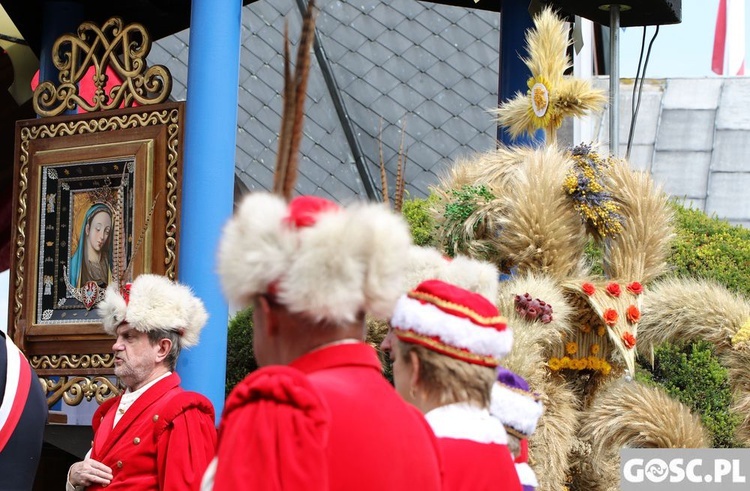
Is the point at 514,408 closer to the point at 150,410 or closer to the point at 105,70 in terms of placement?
the point at 150,410

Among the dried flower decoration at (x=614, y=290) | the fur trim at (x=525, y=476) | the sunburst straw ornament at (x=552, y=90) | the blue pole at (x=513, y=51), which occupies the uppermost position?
the blue pole at (x=513, y=51)

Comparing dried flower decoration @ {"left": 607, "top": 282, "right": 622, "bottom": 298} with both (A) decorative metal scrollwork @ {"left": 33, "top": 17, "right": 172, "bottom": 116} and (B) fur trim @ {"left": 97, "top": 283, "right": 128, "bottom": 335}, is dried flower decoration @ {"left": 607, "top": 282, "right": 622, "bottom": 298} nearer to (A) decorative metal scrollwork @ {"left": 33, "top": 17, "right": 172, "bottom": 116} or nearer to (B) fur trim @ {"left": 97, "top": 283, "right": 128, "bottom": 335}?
(B) fur trim @ {"left": 97, "top": 283, "right": 128, "bottom": 335}

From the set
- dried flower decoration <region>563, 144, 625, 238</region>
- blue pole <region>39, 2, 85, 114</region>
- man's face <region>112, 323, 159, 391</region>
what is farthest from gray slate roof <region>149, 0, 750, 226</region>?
man's face <region>112, 323, 159, 391</region>

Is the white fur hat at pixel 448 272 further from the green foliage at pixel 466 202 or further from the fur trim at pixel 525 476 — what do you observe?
the green foliage at pixel 466 202

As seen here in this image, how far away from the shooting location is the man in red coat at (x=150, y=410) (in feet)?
12.6

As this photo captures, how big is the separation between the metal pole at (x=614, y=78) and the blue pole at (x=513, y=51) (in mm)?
896

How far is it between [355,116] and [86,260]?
599 centimetres

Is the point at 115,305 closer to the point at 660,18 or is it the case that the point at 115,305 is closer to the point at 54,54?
the point at 54,54

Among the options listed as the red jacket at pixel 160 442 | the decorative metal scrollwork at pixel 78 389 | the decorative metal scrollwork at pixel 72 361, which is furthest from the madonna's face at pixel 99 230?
the red jacket at pixel 160 442

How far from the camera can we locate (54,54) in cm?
684

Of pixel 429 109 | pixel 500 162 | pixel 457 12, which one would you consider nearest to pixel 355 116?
pixel 429 109

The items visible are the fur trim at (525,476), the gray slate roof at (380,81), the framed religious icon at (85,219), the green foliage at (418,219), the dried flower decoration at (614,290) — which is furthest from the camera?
the gray slate roof at (380,81)

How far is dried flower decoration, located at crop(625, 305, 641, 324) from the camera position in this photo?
502 centimetres

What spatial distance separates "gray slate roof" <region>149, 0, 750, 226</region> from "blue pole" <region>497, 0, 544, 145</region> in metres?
4.08
